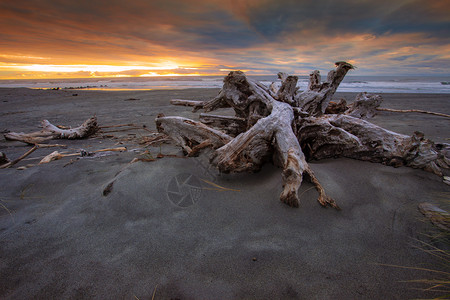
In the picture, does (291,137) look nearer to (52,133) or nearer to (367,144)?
(367,144)

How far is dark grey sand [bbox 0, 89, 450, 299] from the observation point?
1.30 metres

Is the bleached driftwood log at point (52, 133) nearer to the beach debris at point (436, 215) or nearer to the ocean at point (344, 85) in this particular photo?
the beach debris at point (436, 215)

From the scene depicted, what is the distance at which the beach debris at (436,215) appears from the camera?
5.40 feet

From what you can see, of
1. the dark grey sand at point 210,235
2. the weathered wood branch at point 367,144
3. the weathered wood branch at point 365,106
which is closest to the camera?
the dark grey sand at point 210,235

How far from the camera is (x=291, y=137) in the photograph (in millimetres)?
2213

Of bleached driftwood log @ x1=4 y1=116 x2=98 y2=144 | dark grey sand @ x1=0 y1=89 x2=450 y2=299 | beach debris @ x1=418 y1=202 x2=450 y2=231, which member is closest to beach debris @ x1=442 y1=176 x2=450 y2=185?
dark grey sand @ x1=0 y1=89 x2=450 y2=299

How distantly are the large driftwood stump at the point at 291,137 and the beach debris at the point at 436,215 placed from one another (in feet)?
2.14

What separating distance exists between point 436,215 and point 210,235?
181cm

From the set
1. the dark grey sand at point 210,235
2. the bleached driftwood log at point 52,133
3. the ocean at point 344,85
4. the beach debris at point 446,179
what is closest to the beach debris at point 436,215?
the dark grey sand at point 210,235

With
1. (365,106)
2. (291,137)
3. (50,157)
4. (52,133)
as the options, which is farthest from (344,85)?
(50,157)

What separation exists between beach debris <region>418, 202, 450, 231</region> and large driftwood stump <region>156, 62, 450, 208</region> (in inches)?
25.7

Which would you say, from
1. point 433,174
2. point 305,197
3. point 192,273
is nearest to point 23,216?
point 192,273

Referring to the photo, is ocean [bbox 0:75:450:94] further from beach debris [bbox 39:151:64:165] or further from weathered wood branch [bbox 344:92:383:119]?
beach debris [bbox 39:151:64:165]

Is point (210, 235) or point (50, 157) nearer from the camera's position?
point (210, 235)
